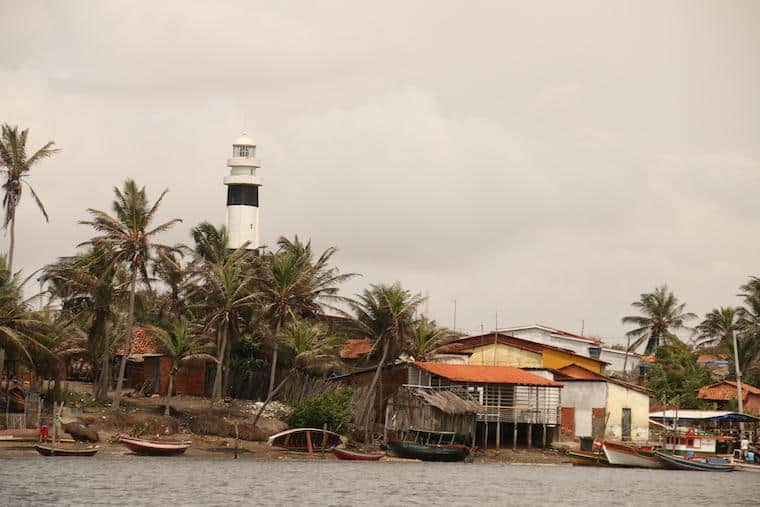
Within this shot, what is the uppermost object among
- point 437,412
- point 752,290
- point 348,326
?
point 752,290

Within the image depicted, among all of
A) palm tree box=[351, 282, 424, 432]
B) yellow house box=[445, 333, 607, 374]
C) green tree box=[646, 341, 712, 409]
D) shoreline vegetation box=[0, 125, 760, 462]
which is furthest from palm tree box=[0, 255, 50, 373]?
green tree box=[646, 341, 712, 409]

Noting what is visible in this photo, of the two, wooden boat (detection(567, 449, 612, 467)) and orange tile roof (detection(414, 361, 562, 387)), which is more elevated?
orange tile roof (detection(414, 361, 562, 387))

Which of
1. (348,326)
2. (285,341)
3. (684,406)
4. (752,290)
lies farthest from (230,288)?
(752,290)

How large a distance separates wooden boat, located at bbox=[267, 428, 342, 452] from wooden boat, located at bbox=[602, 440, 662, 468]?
49.9 feet

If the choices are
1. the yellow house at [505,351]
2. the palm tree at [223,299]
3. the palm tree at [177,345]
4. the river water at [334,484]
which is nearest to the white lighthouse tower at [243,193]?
the yellow house at [505,351]

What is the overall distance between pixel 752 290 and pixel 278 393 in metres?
43.7

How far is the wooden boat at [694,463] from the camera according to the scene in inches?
2675

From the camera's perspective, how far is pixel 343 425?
214ft

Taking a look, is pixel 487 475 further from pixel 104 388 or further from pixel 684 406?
pixel 684 406

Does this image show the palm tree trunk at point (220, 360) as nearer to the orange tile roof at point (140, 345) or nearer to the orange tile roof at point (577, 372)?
the orange tile roof at point (140, 345)

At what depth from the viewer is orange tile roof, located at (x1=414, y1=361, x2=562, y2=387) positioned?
68.2 m

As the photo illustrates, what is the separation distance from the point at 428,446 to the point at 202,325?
48.2 ft

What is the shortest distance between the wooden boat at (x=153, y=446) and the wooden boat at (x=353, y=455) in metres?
7.77

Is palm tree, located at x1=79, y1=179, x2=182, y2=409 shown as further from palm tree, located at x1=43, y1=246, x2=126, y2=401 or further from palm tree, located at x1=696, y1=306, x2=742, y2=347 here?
palm tree, located at x1=696, y1=306, x2=742, y2=347
